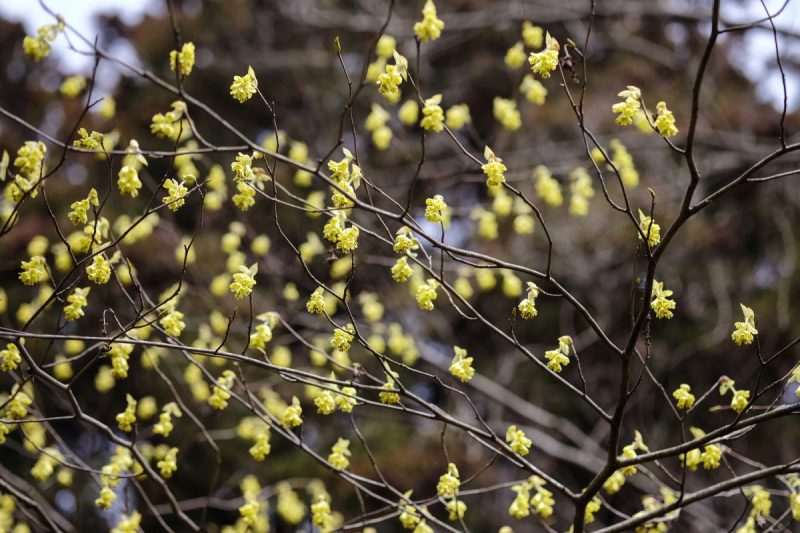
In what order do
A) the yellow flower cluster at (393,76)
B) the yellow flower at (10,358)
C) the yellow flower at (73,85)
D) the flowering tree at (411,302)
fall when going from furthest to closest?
the flowering tree at (411,302)
the yellow flower at (73,85)
the yellow flower at (10,358)
the yellow flower cluster at (393,76)

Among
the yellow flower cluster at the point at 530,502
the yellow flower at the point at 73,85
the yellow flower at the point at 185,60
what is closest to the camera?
the yellow flower at the point at 185,60

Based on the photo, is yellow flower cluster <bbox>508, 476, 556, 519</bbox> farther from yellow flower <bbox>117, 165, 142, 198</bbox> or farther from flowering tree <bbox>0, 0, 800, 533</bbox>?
yellow flower <bbox>117, 165, 142, 198</bbox>

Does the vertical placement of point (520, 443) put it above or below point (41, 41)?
below

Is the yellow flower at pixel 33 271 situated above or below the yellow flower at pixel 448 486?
above

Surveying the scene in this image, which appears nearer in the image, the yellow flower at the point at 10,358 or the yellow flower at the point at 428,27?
the yellow flower at the point at 428,27

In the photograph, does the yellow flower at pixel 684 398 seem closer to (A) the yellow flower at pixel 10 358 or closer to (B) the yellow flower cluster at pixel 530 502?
(B) the yellow flower cluster at pixel 530 502

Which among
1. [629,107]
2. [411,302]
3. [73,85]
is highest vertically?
[411,302]

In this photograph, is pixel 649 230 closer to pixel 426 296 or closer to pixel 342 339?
pixel 426 296

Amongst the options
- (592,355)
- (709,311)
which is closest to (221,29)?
(592,355)

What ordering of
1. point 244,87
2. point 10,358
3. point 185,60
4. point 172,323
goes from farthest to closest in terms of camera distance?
point 172,323
point 10,358
point 244,87
point 185,60

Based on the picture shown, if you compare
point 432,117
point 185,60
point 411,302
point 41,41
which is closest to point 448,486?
point 432,117

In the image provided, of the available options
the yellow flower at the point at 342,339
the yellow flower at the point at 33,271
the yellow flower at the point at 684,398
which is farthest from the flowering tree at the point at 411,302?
the yellow flower at the point at 342,339

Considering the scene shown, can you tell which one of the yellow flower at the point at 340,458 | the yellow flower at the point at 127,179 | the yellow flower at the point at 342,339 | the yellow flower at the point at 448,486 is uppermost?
the yellow flower at the point at 127,179

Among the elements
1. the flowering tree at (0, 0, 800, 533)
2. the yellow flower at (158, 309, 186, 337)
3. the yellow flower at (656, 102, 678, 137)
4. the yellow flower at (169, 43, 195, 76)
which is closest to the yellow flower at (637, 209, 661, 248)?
the yellow flower at (656, 102, 678, 137)
